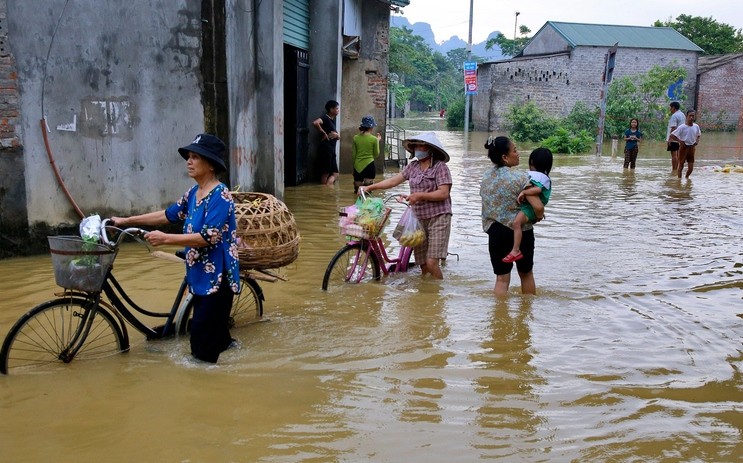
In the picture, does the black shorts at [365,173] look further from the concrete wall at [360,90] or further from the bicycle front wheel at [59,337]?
the bicycle front wheel at [59,337]

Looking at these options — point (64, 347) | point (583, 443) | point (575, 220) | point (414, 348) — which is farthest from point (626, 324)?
point (575, 220)

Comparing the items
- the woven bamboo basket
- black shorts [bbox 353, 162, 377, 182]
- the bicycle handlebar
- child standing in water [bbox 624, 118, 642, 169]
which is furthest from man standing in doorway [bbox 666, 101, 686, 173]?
the bicycle handlebar

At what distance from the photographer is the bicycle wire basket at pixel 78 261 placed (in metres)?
3.99

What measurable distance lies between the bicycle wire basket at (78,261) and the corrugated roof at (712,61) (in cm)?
4196

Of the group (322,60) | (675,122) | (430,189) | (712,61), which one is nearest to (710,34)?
(712,61)

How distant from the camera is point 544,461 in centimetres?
345

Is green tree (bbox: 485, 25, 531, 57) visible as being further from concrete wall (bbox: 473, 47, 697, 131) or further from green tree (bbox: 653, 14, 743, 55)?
concrete wall (bbox: 473, 47, 697, 131)

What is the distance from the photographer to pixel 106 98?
8008mm

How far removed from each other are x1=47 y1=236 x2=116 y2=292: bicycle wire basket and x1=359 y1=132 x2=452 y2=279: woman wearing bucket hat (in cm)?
294

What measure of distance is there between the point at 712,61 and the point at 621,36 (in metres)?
5.99

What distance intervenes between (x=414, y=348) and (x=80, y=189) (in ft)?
16.3

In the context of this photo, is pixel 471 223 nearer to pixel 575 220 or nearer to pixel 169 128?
pixel 575 220

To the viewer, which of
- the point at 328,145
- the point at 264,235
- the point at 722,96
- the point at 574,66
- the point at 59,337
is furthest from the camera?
the point at 722,96

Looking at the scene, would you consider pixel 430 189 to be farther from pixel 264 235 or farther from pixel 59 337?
pixel 59 337
